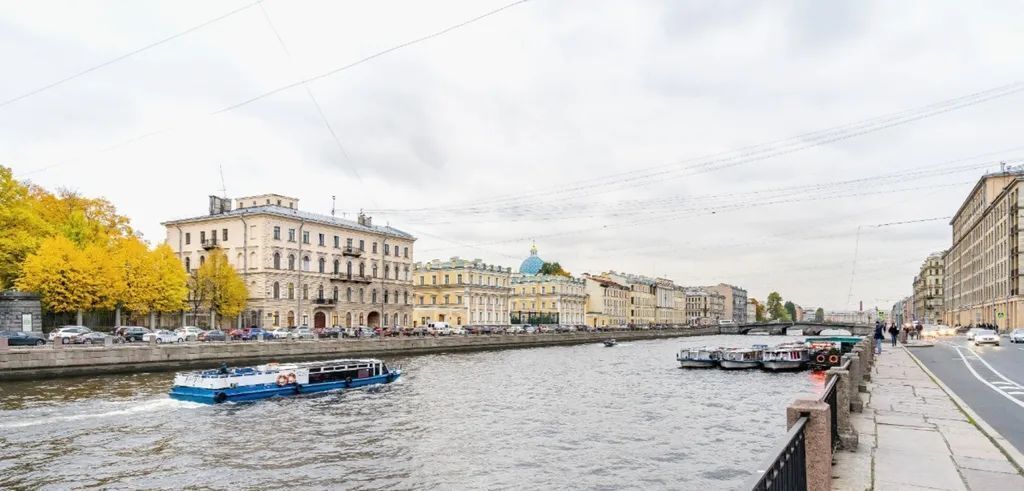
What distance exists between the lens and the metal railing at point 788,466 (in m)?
4.68

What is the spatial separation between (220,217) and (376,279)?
20484 millimetres

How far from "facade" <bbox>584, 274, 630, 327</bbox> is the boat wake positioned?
119 meters

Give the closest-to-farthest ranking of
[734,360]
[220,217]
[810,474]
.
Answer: [810,474], [734,360], [220,217]

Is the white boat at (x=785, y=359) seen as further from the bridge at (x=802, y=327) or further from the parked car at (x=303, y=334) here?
the bridge at (x=802, y=327)

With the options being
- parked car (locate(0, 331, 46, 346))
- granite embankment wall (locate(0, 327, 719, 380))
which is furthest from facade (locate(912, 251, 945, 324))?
parked car (locate(0, 331, 46, 346))

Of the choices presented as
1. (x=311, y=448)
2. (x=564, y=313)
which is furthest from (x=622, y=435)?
(x=564, y=313)

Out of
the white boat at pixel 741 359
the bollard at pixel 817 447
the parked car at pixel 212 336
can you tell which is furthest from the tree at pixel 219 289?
the bollard at pixel 817 447

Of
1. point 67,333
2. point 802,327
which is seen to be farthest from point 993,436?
point 802,327

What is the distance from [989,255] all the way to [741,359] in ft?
224

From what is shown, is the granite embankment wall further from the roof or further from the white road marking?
Answer: the white road marking

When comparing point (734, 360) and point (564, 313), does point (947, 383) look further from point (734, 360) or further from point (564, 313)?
point (564, 313)

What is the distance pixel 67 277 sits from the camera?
5356 cm

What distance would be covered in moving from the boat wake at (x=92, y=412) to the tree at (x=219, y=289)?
135ft

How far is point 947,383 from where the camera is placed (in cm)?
2166
